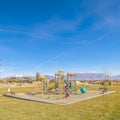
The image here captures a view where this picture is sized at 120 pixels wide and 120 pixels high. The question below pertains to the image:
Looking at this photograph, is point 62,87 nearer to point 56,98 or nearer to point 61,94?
point 61,94

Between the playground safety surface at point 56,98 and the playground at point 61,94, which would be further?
the playground at point 61,94

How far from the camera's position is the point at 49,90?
2278cm

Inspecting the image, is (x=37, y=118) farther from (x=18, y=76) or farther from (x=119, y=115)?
(x=18, y=76)

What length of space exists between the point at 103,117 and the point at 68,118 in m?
1.85

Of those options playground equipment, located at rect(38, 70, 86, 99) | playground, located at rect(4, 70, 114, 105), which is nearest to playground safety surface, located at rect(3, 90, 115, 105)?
playground, located at rect(4, 70, 114, 105)

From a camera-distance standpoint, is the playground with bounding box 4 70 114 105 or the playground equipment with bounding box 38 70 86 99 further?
the playground equipment with bounding box 38 70 86 99

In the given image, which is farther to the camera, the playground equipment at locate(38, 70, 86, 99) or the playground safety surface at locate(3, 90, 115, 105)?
the playground equipment at locate(38, 70, 86, 99)

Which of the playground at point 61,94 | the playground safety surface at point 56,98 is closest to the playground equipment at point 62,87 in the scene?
the playground at point 61,94

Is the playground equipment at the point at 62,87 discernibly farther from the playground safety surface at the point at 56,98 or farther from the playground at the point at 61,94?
the playground safety surface at the point at 56,98

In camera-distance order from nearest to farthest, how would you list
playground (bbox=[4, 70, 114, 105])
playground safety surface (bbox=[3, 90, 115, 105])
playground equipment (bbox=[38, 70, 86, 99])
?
playground safety surface (bbox=[3, 90, 115, 105]) < playground (bbox=[4, 70, 114, 105]) < playground equipment (bbox=[38, 70, 86, 99])

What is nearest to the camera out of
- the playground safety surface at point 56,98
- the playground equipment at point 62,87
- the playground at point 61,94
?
the playground safety surface at point 56,98

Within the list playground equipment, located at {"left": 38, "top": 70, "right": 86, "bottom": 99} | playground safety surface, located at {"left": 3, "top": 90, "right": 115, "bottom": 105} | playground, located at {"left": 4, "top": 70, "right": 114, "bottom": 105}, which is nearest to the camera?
playground safety surface, located at {"left": 3, "top": 90, "right": 115, "bottom": 105}

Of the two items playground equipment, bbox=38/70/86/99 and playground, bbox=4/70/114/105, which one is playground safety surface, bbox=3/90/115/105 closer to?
playground, bbox=4/70/114/105

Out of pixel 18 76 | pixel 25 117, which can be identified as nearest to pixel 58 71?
pixel 25 117
